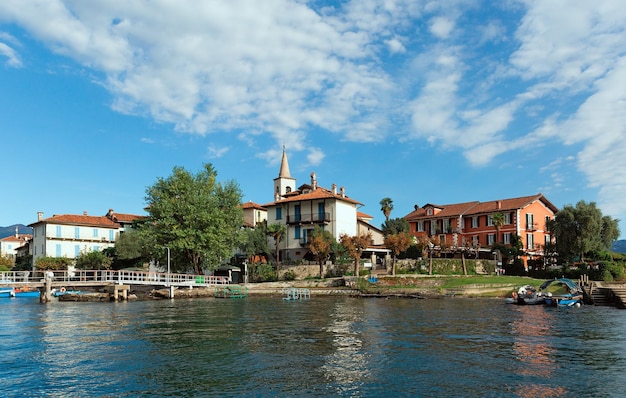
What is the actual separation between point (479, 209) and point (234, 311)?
50.2 m

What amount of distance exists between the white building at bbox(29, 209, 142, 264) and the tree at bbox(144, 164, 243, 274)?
2740 centimetres

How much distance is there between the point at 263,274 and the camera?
220 ft

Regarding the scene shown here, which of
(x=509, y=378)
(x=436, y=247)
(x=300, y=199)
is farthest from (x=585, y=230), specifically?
(x=509, y=378)

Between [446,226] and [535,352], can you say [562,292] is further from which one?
[446,226]

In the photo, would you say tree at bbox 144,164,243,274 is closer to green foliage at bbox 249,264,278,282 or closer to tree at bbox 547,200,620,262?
green foliage at bbox 249,264,278,282

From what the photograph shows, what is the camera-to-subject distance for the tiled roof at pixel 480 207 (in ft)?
240

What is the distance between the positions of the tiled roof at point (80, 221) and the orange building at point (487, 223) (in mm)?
52660

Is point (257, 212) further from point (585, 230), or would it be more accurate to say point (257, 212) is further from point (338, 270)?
point (585, 230)

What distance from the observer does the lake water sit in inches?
598

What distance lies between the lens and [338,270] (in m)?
65.2

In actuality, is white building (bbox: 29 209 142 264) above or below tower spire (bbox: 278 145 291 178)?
below

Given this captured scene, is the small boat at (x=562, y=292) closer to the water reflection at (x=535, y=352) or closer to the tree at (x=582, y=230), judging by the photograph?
the water reflection at (x=535, y=352)

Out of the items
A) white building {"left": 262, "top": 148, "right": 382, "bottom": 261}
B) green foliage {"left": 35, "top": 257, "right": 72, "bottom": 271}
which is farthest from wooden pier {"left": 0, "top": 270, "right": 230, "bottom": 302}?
green foliage {"left": 35, "top": 257, "right": 72, "bottom": 271}

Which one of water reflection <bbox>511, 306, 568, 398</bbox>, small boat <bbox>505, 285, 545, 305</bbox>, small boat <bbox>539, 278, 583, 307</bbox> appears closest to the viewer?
water reflection <bbox>511, 306, 568, 398</bbox>
